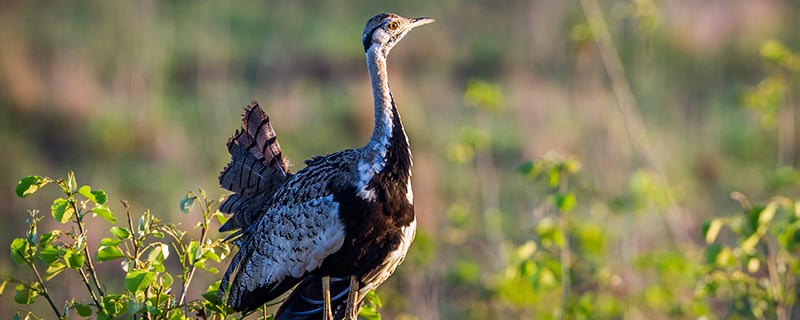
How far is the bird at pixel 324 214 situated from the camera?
14.4ft

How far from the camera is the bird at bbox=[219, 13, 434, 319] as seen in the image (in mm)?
4375

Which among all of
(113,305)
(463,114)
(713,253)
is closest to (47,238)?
(113,305)

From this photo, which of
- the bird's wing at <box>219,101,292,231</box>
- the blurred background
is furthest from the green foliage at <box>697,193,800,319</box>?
the bird's wing at <box>219,101,292,231</box>

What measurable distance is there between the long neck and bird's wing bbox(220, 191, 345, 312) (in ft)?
1.00

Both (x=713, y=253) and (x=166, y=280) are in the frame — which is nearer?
(x=166, y=280)

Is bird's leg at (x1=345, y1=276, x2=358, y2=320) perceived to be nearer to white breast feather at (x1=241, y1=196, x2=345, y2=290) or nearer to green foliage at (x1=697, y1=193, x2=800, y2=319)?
white breast feather at (x1=241, y1=196, x2=345, y2=290)

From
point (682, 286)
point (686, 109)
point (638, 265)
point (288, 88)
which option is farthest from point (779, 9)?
point (638, 265)

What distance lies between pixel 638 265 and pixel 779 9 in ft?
26.4

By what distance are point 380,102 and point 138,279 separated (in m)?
1.40

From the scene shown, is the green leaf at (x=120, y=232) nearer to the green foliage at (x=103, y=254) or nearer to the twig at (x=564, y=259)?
the green foliage at (x=103, y=254)

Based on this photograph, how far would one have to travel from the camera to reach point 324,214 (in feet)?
14.4

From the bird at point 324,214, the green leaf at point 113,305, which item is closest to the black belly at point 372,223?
the bird at point 324,214

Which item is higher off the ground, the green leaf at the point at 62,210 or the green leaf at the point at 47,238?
the green leaf at the point at 62,210

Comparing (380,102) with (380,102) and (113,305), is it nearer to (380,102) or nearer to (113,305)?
(380,102)
